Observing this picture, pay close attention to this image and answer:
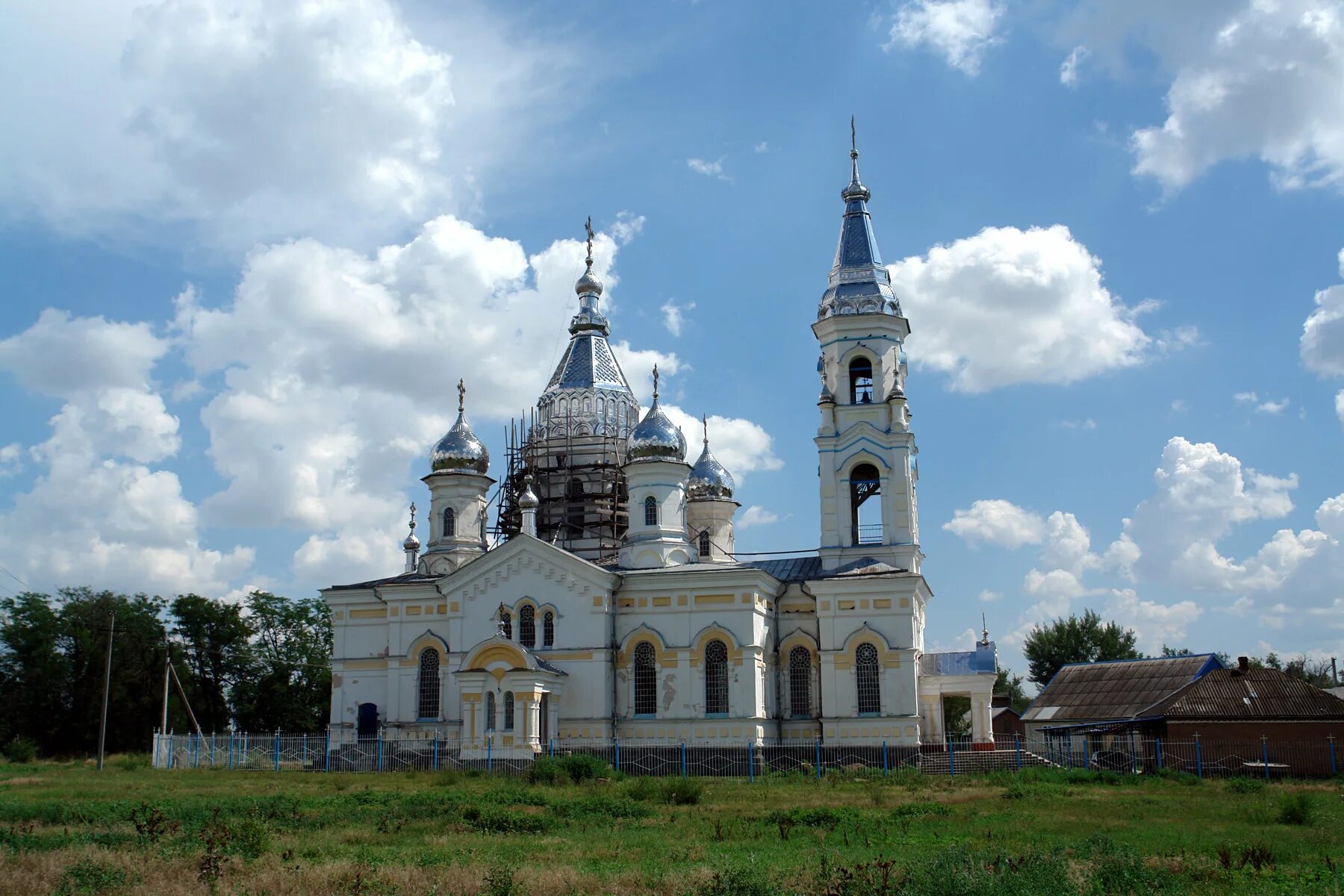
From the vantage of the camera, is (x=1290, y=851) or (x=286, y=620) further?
(x=286, y=620)

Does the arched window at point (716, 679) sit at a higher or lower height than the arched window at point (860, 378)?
lower

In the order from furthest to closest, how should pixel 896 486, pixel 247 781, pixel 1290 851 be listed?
pixel 896 486 < pixel 247 781 < pixel 1290 851

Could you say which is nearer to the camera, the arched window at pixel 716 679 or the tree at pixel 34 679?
the arched window at pixel 716 679

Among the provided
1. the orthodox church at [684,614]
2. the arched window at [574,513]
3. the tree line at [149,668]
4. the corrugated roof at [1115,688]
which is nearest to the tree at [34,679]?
the tree line at [149,668]

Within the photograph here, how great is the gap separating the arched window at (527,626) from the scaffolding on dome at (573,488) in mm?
4512

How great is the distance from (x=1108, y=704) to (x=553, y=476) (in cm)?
1937

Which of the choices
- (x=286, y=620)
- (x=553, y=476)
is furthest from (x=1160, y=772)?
(x=286, y=620)

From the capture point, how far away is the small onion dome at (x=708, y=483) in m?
39.8

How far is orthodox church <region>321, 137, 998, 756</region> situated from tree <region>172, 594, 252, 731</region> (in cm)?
1880

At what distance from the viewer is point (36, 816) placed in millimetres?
19281

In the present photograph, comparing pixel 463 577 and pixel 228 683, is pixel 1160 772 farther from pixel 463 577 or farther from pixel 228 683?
pixel 228 683

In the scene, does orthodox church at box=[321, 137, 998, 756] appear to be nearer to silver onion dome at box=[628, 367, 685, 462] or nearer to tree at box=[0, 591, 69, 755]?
silver onion dome at box=[628, 367, 685, 462]

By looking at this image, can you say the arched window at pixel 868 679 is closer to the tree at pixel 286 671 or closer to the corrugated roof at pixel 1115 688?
the corrugated roof at pixel 1115 688

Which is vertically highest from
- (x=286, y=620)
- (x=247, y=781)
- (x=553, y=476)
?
(x=553, y=476)
